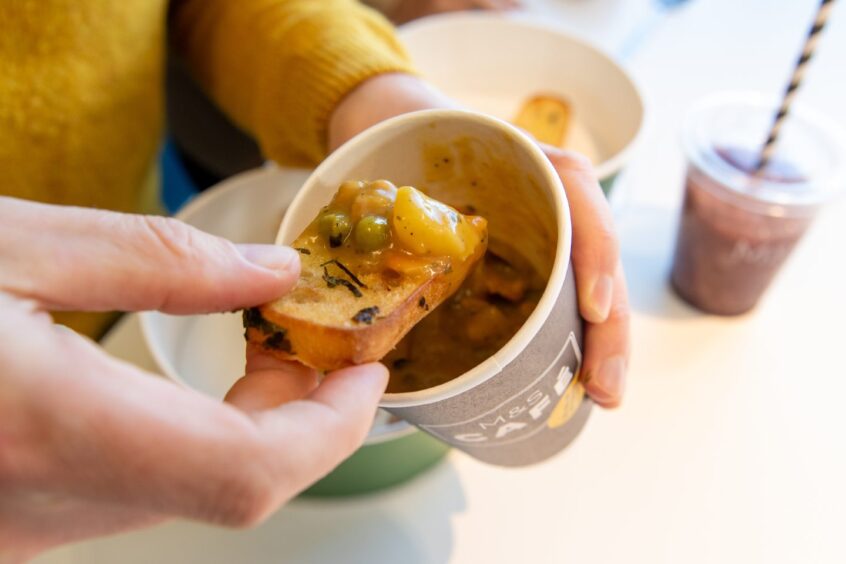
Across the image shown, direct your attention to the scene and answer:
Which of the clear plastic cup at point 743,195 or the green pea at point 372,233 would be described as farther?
the clear plastic cup at point 743,195

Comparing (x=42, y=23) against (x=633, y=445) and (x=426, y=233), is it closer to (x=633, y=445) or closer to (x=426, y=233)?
(x=426, y=233)

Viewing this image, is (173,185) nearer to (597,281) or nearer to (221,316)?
(221,316)

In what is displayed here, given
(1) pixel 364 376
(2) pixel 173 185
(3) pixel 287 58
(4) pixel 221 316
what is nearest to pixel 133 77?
(3) pixel 287 58

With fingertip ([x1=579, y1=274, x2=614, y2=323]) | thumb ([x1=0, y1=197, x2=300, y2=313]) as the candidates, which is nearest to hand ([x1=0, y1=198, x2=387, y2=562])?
thumb ([x1=0, y1=197, x2=300, y2=313])

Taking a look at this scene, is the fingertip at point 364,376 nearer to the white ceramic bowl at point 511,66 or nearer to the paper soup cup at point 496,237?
the paper soup cup at point 496,237

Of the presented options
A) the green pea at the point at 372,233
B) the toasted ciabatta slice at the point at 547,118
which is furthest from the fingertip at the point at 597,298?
the toasted ciabatta slice at the point at 547,118

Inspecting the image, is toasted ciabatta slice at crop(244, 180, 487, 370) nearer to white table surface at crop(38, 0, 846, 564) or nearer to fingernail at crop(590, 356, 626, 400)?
fingernail at crop(590, 356, 626, 400)

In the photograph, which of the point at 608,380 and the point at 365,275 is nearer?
the point at 365,275
